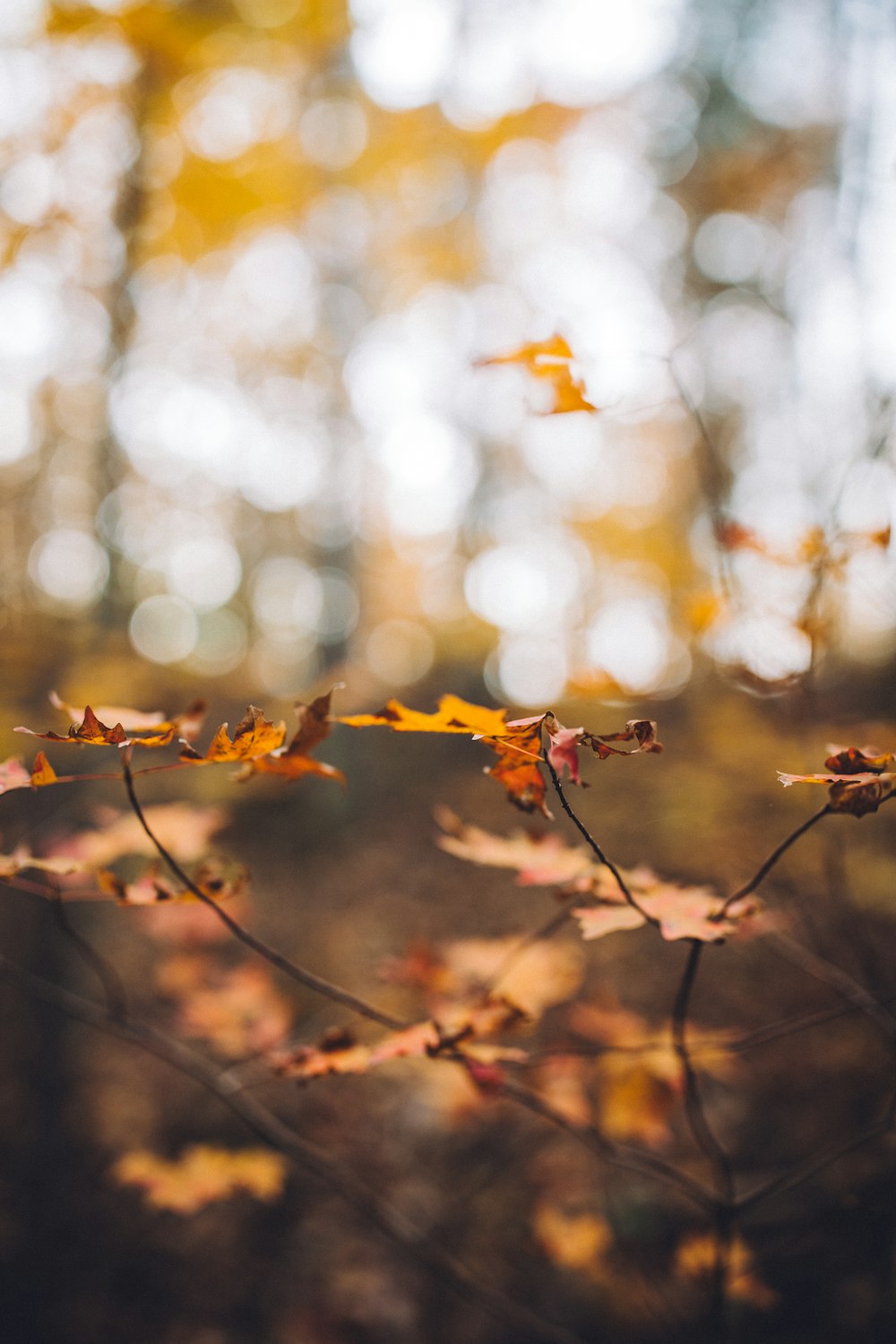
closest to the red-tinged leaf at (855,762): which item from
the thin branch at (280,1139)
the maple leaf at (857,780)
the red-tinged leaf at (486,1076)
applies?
the maple leaf at (857,780)

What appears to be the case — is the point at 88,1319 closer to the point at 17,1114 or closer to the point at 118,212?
the point at 17,1114

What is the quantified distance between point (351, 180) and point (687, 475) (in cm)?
536

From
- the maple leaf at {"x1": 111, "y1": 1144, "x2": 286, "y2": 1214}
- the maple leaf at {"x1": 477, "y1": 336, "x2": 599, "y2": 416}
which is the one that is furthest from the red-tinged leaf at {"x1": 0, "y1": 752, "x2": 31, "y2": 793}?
the maple leaf at {"x1": 111, "y1": 1144, "x2": 286, "y2": 1214}

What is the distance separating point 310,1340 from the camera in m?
2.44

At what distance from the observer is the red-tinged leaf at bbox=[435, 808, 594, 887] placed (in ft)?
3.56

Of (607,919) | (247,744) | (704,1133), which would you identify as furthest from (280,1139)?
(247,744)

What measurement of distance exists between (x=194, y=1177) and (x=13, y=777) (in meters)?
1.44

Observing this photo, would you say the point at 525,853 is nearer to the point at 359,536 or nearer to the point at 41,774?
the point at 41,774

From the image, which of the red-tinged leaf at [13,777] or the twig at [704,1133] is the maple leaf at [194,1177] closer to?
the twig at [704,1133]

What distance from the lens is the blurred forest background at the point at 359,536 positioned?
195cm

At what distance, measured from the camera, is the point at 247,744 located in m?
0.79

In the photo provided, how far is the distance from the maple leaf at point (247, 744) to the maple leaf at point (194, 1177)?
1.44m

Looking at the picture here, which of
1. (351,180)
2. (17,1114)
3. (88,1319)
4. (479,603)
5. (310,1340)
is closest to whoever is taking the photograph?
(310,1340)

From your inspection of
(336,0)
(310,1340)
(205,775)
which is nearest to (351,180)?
(336,0)
